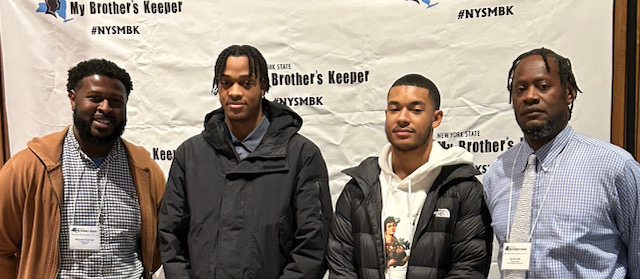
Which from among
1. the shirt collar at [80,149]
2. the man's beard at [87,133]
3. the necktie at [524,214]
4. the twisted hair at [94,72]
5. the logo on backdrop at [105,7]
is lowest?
the necktie at [524,214]

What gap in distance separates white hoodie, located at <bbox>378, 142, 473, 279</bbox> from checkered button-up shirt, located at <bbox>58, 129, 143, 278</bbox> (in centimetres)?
102

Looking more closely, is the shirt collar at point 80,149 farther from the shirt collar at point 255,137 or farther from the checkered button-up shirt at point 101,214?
the shirt collar at point 255,137

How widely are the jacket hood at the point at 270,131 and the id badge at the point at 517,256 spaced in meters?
0.84

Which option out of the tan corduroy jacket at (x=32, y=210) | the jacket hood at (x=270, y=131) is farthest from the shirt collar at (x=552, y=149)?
the tan corduroy jacket at (x=32, y=210)

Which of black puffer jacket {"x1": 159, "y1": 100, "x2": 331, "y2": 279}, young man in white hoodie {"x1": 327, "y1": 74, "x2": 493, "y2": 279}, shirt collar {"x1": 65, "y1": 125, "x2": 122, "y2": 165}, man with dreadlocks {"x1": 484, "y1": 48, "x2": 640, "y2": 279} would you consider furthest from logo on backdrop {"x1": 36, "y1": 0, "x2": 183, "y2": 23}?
man with dreadlocks {"x1": 484, "y1": 48, "x2": 640, "y2": 279}

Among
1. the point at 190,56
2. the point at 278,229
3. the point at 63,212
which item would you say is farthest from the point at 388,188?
the point at 190,56

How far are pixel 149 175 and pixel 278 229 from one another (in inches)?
26.6

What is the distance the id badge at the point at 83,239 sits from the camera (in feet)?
6.37

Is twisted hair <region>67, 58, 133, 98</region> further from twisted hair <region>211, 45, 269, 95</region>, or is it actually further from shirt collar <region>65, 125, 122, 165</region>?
twisted hair <region>211, 45, 269, 95</region>

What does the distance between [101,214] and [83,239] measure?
11 centimetres

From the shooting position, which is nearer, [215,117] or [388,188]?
[388,188]

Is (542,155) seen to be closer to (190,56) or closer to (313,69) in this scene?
(313,69)

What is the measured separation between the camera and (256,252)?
1810 millimetres

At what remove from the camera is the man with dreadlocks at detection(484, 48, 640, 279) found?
157 cm
